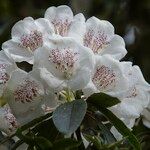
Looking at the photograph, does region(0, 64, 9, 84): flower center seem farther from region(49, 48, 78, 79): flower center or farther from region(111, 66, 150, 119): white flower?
region(111, 66, 150, 119): white flower

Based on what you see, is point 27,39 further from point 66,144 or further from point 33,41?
point 66,144

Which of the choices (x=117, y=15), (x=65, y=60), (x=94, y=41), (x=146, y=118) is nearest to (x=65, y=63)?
(x=65, y=60)

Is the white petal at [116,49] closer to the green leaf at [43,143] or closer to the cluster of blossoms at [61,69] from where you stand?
the cluster of blossoms at [61,69]

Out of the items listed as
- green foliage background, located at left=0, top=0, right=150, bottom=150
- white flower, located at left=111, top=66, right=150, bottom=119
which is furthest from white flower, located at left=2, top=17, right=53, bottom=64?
green foliage background, located at left=0, top=0, right=150, bottom=150

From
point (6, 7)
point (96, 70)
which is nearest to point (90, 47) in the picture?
point (96, 70)

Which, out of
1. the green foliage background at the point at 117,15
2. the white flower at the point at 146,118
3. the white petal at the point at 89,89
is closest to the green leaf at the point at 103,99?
the white petal at the point at 89,89

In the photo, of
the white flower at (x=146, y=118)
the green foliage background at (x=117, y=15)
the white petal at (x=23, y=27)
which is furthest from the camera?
the green foliage background at (x=117, y=15)

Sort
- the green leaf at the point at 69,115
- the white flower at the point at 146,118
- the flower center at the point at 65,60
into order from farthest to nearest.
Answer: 1. the white flower at the point at 146,118
2. the flower center at the point at 65,60
3. the green leaf at the point at 69,115
